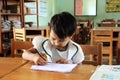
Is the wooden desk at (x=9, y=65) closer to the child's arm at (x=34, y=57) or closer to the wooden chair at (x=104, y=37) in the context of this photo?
the child's arm at (x=34, y=57)

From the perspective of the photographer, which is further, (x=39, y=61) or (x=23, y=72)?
(x=39, y=61)

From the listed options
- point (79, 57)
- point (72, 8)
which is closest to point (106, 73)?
point (79, 57)

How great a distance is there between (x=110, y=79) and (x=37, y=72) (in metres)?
0.37

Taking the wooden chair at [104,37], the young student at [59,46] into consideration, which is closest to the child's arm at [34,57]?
the young student at [59,46]

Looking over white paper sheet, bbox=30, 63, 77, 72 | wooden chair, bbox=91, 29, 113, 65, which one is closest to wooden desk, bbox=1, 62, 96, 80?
white paper sheet, bbox=30, 63, 77, 72

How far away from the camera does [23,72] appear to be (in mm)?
1152

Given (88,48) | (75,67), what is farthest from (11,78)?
(88,48)

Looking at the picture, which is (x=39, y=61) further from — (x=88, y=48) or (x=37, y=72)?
(x=88, y=48)

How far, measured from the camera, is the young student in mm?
1303

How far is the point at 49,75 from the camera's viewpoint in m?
1.10

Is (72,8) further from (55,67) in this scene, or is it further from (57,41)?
(55,67)

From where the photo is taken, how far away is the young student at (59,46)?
130 cm

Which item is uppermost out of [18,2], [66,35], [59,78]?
[18,2]

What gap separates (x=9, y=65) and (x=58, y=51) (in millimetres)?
336
